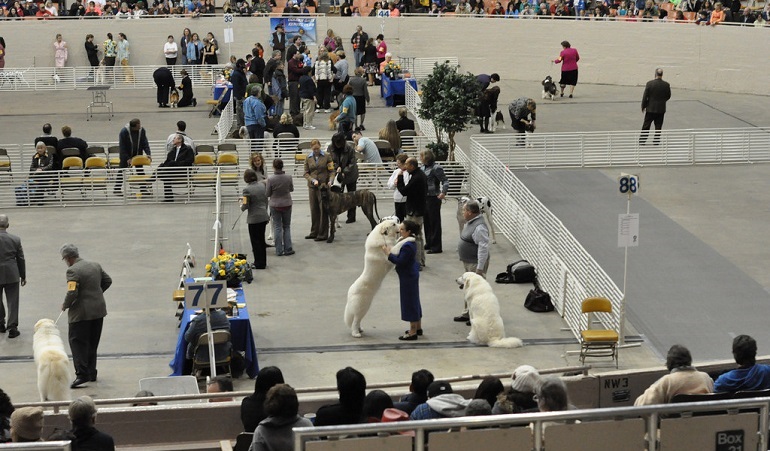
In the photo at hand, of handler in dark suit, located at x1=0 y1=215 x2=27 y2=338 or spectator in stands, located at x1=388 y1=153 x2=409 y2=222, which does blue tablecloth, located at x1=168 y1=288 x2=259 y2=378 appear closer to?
handler in dark suit, located at x1=0 y1=215 x2=27 y2=338

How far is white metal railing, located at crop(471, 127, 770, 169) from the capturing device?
23984mm

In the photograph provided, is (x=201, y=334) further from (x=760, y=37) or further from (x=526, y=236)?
(x=760, y=37)

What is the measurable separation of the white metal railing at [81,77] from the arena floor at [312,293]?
15.9m

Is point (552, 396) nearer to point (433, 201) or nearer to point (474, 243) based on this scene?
point (474, 243)

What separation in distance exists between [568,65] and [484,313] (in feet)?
64.4

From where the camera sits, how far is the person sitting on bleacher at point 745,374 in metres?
8.89

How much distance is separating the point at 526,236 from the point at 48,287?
6564 mm

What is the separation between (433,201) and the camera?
17656mm

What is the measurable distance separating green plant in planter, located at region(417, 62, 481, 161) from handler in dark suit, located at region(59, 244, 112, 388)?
10202 millimetres

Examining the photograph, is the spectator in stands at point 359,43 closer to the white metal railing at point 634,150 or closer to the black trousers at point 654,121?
the white metal railing at point 634,150

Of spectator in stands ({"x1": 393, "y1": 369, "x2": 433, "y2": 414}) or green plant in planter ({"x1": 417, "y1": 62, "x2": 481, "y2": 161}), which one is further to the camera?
green plant in planter ({"x1": 417, "y1": 62, "x2": 481, "y2": 161})

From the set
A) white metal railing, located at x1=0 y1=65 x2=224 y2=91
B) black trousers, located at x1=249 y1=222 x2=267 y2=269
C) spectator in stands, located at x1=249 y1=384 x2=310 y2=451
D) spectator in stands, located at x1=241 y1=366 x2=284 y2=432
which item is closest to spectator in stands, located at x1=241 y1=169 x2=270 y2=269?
black trousers, located at x1=249 y1=222 x2=267 y2=269

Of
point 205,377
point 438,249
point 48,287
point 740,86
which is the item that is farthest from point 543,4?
point 205,377

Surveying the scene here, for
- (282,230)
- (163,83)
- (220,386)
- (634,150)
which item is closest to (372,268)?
(220,386)
